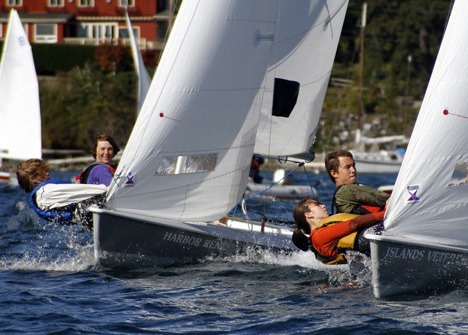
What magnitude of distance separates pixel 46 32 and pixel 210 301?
145 feet

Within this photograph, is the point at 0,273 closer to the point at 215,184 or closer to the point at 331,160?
the point at 215,184

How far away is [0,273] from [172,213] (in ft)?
5.62

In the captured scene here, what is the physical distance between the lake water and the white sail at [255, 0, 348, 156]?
1.83m

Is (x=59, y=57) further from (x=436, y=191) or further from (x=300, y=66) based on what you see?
A: (x=436, y=191)

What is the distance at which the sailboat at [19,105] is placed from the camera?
63.7ft

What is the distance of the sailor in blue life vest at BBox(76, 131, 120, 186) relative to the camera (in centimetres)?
1049

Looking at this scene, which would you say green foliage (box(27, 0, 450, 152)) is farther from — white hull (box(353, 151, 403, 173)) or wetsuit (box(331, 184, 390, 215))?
wetsuit (box(331, 184, 390, 215))

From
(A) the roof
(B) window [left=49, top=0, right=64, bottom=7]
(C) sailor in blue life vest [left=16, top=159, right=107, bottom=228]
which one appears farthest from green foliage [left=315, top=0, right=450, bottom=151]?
(C) sailor in blue life vest [left=16, top=159, right=107, bottom=228]

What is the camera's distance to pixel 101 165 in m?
10.6

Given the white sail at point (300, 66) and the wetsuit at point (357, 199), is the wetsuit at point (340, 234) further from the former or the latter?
the white sail at point (300, 66)

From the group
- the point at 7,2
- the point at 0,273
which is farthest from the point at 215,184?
the point at 7,2

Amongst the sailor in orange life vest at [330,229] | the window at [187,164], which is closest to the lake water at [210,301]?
the sailor in orange life vest at [330,229]

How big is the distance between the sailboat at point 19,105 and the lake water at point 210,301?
27.2ft

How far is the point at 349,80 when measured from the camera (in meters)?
48.4
